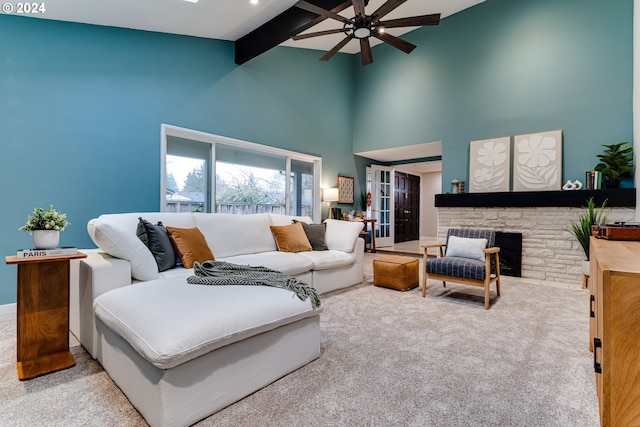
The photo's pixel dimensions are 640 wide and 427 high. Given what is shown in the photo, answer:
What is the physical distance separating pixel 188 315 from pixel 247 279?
24.0 inches

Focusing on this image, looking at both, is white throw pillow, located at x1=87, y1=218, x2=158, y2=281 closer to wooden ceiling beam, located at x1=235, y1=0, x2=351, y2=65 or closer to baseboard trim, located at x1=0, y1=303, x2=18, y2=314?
baseboard trim, located at x1=0, y1=303, x2=18, y2=314

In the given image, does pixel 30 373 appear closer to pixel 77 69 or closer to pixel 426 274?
pixel 77 69

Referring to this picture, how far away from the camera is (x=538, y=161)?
458cm

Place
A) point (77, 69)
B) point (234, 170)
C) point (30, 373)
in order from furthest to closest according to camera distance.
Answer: point (234, 170)
point (77, 69)
point (30, 373)

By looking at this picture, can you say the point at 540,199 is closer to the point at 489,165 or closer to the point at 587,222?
the point at 587,222

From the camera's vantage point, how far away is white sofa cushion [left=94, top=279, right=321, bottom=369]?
4.24ft

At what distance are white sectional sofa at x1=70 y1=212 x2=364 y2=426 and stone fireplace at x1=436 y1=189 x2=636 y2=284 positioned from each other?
4.08m

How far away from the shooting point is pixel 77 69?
10.5 feet

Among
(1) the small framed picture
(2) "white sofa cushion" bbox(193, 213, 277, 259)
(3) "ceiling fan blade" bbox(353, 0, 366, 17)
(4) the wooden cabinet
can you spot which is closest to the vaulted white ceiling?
(3) "ceiling fan blade" bbox(353, 0, 366, 17)

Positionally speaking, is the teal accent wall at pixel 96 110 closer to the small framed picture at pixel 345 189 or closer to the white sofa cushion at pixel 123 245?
the white sofa cushion at pixel 123 245

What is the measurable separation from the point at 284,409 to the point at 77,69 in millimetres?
3811

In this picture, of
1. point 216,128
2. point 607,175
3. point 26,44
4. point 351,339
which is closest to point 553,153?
point 607,175

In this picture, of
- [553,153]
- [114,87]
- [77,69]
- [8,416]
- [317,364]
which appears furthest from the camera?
[553,153]
